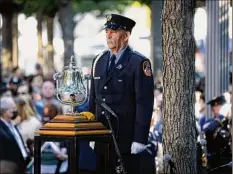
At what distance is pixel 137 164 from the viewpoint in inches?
338

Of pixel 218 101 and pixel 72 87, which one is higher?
pixel 72 87

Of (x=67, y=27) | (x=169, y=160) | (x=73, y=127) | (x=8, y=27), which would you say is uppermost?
(x=8, y=27)

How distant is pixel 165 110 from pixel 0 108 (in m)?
4.22

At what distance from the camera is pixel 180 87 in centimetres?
832

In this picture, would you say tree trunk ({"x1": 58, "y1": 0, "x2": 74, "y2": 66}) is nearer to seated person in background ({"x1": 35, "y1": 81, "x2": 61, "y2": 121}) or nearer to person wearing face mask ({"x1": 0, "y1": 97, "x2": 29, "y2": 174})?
seated person in background ({"x1": 35, "y1": 81, "x2": 61, "y2": 121})

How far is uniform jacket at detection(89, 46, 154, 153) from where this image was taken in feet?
27.3

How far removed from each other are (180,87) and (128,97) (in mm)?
485

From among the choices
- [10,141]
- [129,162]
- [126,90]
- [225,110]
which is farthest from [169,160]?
[225,110]

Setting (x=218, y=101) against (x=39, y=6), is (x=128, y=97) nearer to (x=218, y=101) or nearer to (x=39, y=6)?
(x=218, y=101)

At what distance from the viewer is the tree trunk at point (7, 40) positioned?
31078mm

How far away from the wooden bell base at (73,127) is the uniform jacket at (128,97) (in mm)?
616

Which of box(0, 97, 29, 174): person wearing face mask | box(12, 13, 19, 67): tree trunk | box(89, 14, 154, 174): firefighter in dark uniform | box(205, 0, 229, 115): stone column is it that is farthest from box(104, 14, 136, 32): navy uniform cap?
box(12, 13, 19, 67): tree trunk

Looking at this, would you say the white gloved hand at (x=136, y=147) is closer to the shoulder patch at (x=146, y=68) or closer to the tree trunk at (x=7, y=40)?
the shoulder patch at (x=146, y=68)

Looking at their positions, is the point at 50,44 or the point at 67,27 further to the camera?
the point at 50,44
